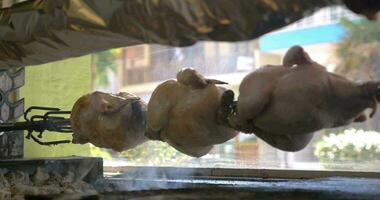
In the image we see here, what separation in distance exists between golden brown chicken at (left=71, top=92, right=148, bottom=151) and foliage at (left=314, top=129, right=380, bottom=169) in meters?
0.62

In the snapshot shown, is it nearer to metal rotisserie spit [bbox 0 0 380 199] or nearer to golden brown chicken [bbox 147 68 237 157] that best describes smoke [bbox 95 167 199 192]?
metal rotisserie spit [bbox 0 0 380 199]

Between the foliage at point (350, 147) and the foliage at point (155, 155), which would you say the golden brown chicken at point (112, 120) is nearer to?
the foliage at point (155, 155)

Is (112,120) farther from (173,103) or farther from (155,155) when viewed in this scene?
(155,155)

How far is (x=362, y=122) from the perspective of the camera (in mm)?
1254

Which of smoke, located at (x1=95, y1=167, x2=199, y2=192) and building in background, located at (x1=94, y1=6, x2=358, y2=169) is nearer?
building in background, located at (x1=94, y1=6, x2=358, y2=169)

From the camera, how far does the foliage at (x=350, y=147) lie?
1.40 meters

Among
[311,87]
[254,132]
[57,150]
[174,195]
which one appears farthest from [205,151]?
[57,150]

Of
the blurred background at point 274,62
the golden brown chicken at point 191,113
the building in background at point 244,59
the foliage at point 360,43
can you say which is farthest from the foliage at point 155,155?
the foliage at point 360,43

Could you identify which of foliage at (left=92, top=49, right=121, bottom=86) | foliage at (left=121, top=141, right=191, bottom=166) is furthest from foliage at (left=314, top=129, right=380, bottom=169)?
foliage at (left=92, top=49, right=121, bottom=86)

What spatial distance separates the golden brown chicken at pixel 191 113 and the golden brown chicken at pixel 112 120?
0.20 meters

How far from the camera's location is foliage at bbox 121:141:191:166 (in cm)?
222

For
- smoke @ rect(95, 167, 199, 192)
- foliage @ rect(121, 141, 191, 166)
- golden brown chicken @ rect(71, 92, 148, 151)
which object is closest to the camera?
smoke @ rect(95, 167, 199, 192)

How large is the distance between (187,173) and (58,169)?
1.63ft

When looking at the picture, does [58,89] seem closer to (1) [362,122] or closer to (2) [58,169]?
(2) [58,169]
